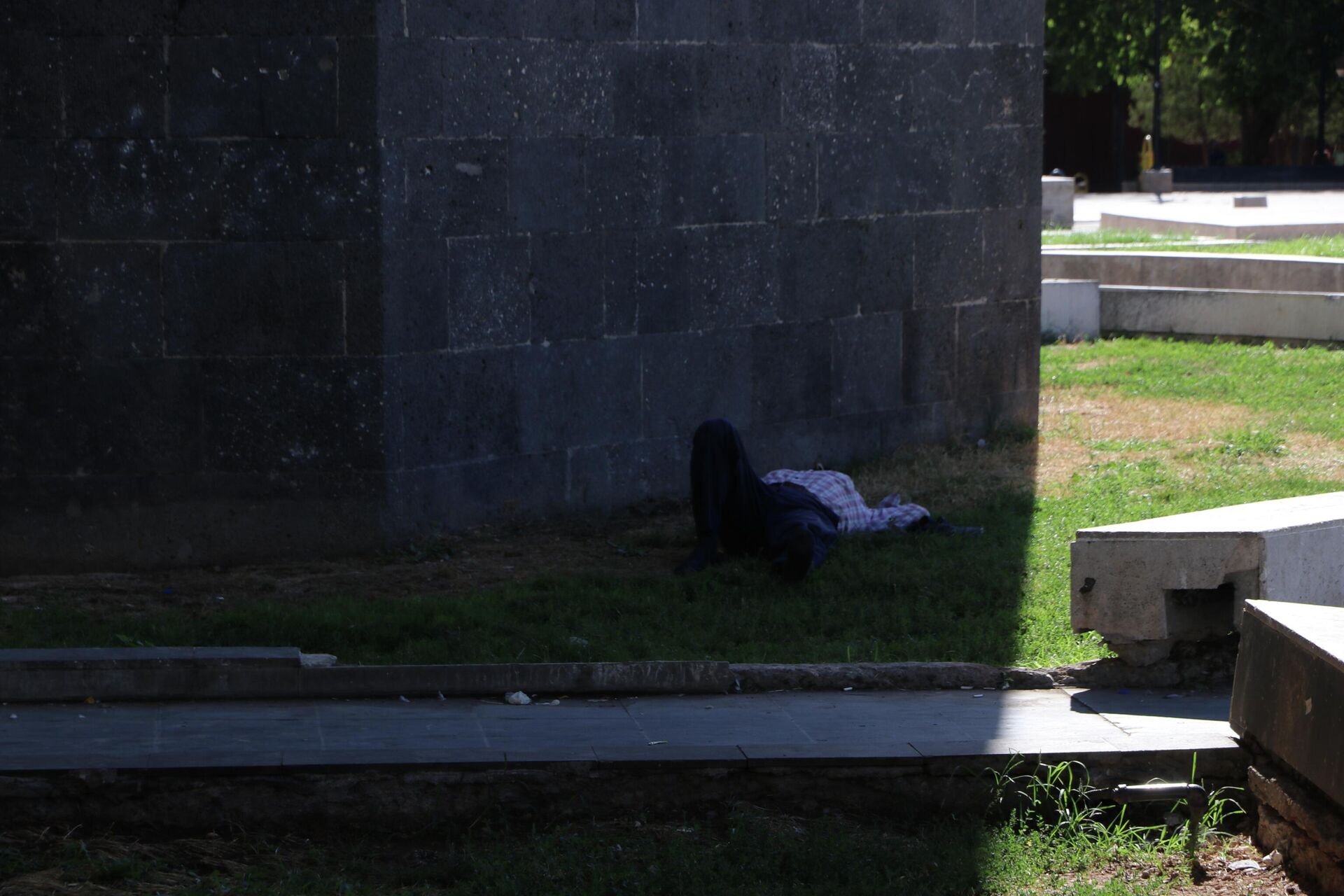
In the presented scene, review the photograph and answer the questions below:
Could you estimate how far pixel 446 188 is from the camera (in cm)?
845

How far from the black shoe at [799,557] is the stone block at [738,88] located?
2.96 m

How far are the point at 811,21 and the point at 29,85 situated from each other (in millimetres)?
4620

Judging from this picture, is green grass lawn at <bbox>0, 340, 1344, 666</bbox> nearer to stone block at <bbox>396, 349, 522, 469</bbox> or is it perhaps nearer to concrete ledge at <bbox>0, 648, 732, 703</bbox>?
concrete ledge at <bbox>0, 648, 732, 703</bbox>

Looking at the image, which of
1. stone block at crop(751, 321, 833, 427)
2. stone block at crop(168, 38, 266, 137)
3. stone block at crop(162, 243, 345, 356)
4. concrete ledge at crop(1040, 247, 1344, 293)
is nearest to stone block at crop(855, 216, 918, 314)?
stone block at crop(751, 321, 833, 427)

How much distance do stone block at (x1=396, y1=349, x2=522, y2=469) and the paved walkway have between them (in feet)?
8.55

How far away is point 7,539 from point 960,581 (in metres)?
4.73

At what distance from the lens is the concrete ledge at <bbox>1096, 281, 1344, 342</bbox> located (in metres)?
15.0

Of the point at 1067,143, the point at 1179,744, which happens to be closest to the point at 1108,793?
the point at 1179,744

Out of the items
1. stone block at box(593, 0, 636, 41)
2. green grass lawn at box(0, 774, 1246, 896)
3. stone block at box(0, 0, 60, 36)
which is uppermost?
stone block at box(593, 0, 636, 41)

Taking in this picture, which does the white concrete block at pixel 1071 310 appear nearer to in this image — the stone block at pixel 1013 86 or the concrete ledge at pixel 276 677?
the stone block at pixel 1013 86

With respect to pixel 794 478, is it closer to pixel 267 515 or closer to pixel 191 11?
pixel 267 515

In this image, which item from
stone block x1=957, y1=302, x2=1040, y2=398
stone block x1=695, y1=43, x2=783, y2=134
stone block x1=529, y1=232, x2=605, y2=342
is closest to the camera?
stone block x1=529, y1=232, x2=605, y2=342

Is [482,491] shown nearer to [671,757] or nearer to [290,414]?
[290,414]

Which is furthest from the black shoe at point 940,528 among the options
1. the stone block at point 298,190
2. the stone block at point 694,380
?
the stone block at point 298,190
